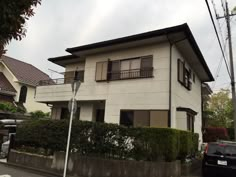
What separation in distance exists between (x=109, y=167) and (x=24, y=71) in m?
23.1

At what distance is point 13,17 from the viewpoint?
10.5ft

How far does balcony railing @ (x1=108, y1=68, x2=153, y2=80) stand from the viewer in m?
13.1

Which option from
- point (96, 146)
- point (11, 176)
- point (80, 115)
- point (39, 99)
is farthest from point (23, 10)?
point (39, 99)

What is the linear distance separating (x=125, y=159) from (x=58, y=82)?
37.1 ft

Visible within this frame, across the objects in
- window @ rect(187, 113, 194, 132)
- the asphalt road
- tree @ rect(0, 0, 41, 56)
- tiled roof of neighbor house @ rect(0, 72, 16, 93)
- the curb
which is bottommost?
the asphalt road

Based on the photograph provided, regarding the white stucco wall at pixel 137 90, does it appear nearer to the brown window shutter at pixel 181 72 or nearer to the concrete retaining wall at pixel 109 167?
the brown window shutter at pixel 181 72

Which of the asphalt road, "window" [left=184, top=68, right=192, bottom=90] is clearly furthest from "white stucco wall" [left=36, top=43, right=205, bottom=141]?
the asphalt road

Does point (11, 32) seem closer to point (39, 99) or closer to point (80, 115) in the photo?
point (80, 115)

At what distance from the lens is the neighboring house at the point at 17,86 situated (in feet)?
79.8

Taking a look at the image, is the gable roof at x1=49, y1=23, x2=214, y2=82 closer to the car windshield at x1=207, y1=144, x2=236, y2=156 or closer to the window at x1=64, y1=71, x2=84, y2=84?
the window at x1=64, y1=71, x2=84, y2=84

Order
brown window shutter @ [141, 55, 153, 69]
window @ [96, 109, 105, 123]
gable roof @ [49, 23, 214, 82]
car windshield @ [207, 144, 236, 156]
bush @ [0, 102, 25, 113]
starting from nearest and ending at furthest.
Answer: car windshield @ [207, 144, 236, 156] < gable roof @ [49, 23, 214, 82] < brown window shutter @ [141, 55, 153, 69] < window @ [96, 109, 105, 123] < bush @ [0, 102, 25, 113]

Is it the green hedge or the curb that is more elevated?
the green hedge

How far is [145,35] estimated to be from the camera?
1266cm

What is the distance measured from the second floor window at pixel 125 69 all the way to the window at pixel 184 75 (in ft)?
6.57
